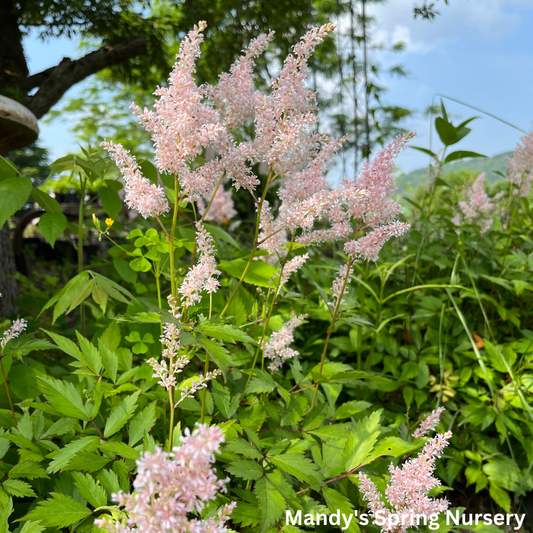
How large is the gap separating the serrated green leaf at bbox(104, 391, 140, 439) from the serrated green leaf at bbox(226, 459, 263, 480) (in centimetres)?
30

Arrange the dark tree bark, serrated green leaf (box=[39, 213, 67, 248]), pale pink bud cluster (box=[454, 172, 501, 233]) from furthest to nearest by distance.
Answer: the dark tree bark
pale pink bud cluster (box=[454, 172, 501, 233])
serrated green leaf (box=[39, 213, 67, 248])

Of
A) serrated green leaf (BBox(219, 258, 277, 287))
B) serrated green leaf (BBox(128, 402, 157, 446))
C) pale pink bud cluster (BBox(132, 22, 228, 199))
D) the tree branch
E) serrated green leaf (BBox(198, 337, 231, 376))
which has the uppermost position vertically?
the tree branch

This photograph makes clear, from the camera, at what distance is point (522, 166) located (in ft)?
8.50

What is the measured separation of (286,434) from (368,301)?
3.98 ft

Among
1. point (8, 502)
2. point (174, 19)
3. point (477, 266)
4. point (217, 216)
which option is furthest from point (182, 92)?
point (174, 19)

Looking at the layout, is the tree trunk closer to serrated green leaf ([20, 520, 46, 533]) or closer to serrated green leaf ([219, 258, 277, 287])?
serrated green leaf ([219, 258, 277, 287])

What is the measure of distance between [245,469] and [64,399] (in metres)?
0.53

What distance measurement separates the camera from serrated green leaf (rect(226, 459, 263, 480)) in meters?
0.98

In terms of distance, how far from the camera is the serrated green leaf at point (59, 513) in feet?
2.91

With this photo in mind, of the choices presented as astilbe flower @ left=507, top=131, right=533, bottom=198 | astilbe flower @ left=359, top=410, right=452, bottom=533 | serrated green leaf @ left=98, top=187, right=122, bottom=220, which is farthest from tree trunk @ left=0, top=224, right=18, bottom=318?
astilbe flower @ left=507, top=131, right=533, bottom=198

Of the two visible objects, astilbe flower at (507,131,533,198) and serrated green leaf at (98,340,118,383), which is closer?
serrated green leaf at (98,340,118,383)

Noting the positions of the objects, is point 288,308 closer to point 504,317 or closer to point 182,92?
point 504,317

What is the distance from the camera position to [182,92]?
0.99 meters

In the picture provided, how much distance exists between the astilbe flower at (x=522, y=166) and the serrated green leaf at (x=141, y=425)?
2.63m
